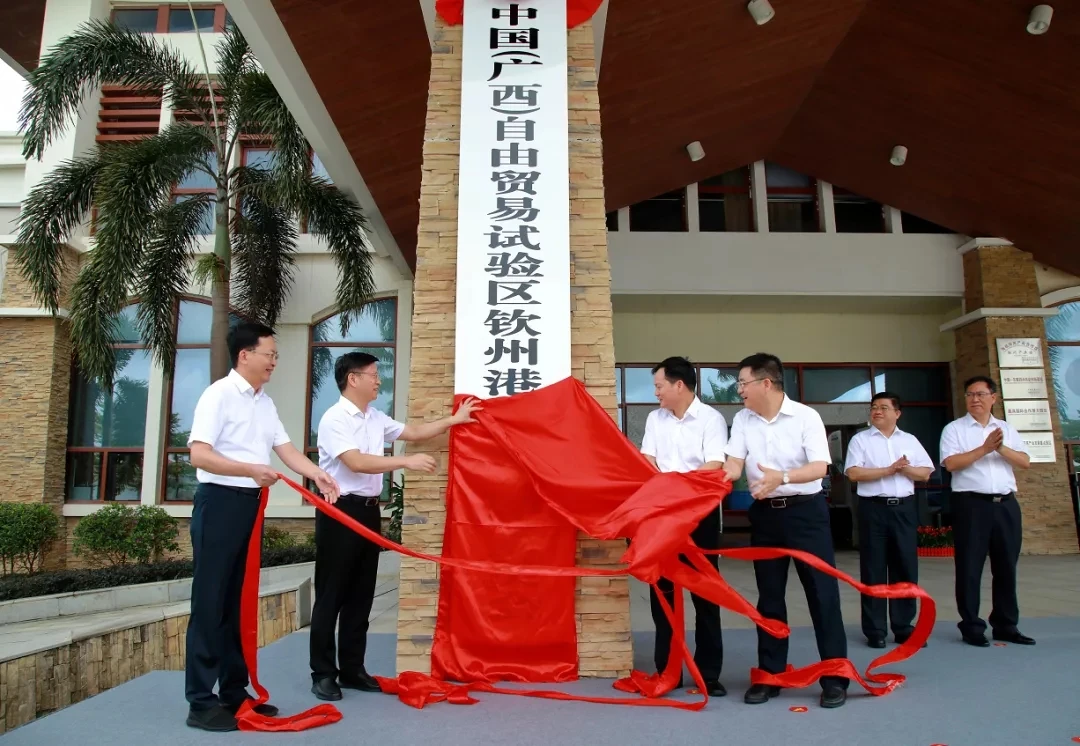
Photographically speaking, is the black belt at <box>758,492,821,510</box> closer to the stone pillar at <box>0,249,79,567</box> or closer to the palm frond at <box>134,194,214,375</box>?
the palm frond at <box>134,194,214,375</box>

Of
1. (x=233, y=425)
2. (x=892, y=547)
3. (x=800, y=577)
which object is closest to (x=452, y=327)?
(x=233, y=425)

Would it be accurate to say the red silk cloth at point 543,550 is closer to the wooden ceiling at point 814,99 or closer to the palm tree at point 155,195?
the wooden ceiling at point 814,99

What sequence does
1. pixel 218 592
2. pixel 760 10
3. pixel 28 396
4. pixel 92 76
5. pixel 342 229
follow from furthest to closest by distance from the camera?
pixel 28 396
pixel 342 229
pixel 92 76
pixel 760 10
pixel 218 592

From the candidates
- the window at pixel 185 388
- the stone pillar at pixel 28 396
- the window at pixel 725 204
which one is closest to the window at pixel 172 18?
the stone pillar at pixel 28 396

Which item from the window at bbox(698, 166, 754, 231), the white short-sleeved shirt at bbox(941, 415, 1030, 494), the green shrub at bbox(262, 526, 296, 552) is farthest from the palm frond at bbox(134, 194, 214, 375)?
the white short-sleeved shirt at bbox(941, 415, 1030, 494)

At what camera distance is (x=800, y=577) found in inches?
135

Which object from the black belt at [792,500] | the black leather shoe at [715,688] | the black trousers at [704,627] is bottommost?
the black leather shoe at [715,688]

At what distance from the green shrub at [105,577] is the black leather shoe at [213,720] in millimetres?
5873

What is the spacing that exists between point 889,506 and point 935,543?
6384 mm

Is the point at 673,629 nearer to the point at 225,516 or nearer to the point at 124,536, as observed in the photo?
the point at 225,516

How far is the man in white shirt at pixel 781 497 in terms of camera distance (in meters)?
3.38

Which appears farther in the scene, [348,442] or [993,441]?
[993,441]

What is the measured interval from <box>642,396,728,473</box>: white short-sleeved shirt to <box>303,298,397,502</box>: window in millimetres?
7549

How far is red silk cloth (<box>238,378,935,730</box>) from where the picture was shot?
329cm
